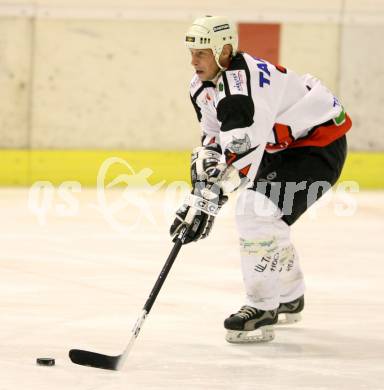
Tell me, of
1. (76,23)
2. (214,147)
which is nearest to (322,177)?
(214,147)

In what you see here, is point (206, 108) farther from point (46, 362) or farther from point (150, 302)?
point (46, 362)

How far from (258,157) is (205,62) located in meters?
0.36

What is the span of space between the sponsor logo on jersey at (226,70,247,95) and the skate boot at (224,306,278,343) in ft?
2.59

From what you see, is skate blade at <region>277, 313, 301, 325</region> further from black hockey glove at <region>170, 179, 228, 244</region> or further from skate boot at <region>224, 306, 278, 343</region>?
black hockey glove at <region>170, 179, 228, 244</region>

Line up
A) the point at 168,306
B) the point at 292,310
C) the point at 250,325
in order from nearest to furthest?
the point at 250,325 < the point at 292,310 < the point at 168,306

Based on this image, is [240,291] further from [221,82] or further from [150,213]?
[150,213]

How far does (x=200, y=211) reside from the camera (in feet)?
13.0

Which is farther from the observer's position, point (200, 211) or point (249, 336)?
point (249, 336)

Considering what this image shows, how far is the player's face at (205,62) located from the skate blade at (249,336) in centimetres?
88

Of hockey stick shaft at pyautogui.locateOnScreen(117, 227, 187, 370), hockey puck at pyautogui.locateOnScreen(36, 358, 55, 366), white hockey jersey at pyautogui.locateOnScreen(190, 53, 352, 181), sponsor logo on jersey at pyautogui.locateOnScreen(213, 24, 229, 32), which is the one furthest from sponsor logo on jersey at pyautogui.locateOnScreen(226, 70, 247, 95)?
hockey puck at pyautogui.locateOnScreen(36, 358, 55, 366)

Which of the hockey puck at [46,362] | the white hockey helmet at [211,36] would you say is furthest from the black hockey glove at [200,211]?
the hockey puck at [46,362]

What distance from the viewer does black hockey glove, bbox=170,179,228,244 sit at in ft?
13.0

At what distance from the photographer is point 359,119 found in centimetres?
915

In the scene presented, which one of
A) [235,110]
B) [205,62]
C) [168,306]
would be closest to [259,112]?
[235,110]
